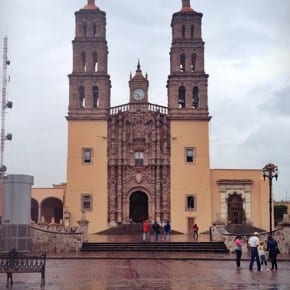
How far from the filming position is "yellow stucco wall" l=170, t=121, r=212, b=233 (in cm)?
4278

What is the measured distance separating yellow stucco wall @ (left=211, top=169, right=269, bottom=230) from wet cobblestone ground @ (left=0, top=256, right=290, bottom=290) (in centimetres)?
2105

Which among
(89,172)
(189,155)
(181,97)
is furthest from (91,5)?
(189,155)

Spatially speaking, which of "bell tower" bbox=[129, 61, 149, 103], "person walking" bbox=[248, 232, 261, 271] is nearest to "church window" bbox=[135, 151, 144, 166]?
"bell tower" bbox=[129, 61, 149, 103]

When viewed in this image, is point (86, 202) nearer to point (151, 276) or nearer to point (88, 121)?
point (88, 121)

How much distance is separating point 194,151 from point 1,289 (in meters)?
31.1

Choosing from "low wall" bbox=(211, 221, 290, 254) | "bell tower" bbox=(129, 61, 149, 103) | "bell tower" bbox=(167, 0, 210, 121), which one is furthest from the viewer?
"bell tower" bbox=(129, 61, 149, 103)

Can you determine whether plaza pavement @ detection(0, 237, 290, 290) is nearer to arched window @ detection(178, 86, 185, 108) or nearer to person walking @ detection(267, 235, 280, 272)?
person walking @ detection(267, 235, 280, 272)

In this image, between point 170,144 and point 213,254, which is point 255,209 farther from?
point 213,254

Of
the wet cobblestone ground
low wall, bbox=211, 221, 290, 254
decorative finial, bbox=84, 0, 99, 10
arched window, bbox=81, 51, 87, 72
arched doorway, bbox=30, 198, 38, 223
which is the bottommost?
the wet cobblestone ground

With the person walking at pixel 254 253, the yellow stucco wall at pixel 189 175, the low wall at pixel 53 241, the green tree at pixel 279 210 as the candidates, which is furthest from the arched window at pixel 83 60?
the person walking at pixel 254 253

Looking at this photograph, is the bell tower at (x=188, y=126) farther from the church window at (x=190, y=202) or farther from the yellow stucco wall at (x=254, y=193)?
the yellow stucco wall at (x=254, y=193)

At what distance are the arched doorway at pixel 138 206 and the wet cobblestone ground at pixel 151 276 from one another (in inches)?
845

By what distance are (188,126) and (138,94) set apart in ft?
14.8

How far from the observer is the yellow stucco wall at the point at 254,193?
43312mm
